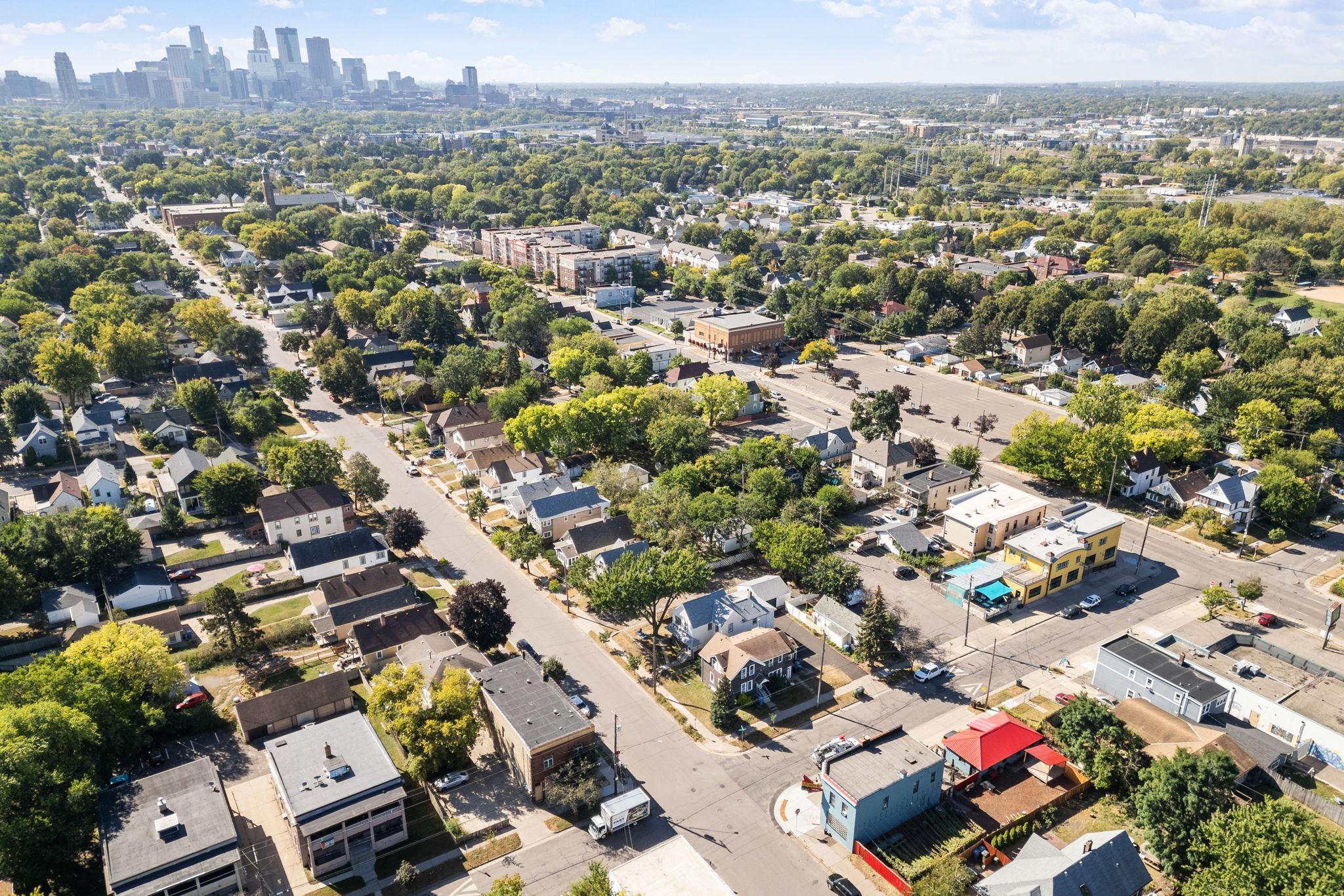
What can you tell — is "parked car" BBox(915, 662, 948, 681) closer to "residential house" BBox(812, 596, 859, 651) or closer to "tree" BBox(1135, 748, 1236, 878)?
"residential house" BBox(812, 596, 859, 651)

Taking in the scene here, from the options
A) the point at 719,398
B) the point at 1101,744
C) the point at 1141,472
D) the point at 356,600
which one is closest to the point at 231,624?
the point at 356,600

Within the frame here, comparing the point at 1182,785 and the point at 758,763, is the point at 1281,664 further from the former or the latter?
the point at 758,763

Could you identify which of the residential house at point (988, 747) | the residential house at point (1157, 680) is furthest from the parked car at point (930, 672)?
the residential house at point (1157, 680)

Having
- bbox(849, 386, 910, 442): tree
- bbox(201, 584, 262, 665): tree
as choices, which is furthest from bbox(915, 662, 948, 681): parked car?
bbox(201, 584, 262, 665): tree

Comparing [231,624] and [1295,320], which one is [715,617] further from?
[1295,320]

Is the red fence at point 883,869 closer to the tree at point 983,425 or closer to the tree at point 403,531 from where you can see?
the tree at point 403,531

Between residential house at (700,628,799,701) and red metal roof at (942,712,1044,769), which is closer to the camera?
red metal roof at (942,712,1044,769)

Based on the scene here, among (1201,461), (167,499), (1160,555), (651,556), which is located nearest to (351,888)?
(651,556)
